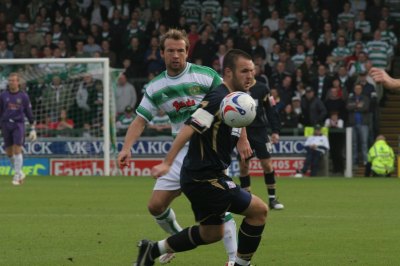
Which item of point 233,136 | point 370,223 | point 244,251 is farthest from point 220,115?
point 370,223

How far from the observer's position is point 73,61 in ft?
89.1

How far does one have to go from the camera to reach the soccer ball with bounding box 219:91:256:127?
27.7 feet

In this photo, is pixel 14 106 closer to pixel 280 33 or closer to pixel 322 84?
pixel 322 84

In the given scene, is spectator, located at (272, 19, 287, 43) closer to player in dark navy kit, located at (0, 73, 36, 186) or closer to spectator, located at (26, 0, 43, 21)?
spectator, located at (26, 0, 43, 21)

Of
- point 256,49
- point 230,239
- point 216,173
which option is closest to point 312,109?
point 256,49

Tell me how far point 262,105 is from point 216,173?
8.13 meters

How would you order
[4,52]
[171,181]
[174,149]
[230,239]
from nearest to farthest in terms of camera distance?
1. [174,149]
2. [230,239]
3. [171,181]
4. [4,52]

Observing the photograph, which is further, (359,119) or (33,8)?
(33,8)

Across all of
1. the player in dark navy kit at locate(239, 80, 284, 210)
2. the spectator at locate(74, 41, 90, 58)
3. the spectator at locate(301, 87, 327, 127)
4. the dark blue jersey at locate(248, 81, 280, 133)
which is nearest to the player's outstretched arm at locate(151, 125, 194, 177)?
the dark blue jersey at locate(248, 81, 280, 133)

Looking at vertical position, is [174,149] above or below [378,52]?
above

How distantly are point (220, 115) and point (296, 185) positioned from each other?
14813mm

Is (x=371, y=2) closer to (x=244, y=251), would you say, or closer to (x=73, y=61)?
(x=73, y=61)

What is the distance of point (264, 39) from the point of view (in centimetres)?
3141

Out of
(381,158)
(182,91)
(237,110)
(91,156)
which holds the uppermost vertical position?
(237,110)
